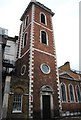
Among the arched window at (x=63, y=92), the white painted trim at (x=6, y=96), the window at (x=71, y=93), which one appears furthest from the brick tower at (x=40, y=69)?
the window at (x=71, y=93)

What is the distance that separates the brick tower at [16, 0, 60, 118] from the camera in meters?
15.0

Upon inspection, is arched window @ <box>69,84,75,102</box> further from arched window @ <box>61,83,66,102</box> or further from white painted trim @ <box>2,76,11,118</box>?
white painted trim @ <box>2,76,11,118</box>

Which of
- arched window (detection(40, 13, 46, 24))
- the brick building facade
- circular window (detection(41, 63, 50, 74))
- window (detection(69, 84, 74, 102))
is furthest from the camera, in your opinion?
arched window (detection(40, 13, 46, 24))

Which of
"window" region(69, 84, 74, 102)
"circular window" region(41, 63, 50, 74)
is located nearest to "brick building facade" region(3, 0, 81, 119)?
"circular window" region(41, 63, 50, 74)

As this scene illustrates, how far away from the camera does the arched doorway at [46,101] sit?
15211 millimetres

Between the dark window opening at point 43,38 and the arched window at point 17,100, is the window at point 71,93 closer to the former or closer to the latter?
the dark window opening at point 43,38

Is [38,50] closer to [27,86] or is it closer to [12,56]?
[27,86]

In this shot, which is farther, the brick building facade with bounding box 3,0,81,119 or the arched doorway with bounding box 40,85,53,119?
the arched doorway with bounding box 40,85,53,119

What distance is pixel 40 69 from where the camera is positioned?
17.1m

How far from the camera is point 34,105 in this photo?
47.3 feet

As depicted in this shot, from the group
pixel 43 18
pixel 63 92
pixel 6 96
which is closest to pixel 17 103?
pixel 6 96

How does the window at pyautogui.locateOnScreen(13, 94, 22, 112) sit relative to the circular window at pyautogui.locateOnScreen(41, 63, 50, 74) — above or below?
below

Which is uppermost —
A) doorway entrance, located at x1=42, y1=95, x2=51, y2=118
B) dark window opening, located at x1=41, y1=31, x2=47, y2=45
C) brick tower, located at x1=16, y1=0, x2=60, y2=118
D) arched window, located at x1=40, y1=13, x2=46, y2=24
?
arched window, located at x1=40, y1=13, x2=46, y2=24

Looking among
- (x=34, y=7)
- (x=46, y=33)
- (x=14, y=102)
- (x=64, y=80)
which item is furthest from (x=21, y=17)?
(x=14, y=102)
